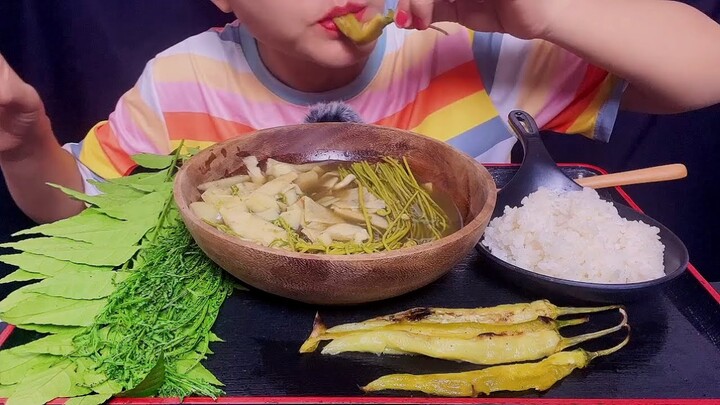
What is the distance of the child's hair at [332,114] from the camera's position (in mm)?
1316

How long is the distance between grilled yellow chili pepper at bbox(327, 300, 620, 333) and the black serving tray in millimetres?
29

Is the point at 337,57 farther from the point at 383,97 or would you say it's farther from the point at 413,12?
the point at 383,97

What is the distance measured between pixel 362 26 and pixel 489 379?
71 cm

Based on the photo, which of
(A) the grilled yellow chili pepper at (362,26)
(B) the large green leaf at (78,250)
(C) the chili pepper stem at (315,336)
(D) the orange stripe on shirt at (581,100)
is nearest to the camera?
(C) the chili pepper stem at (315,336)

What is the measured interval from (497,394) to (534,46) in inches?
38.3

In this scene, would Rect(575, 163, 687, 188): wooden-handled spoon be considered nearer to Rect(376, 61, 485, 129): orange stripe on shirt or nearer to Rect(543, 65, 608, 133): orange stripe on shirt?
Rect(543, 65, 608, 133): orange stripe on shirt

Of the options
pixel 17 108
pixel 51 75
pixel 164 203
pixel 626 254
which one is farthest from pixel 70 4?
pixel 626 254

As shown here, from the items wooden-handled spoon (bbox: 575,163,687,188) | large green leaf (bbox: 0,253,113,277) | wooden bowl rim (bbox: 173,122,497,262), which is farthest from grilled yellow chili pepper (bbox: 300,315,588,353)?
wooden-handled spoon (bbox: 575,163,687,188)

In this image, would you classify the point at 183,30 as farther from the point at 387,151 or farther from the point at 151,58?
the point at 387,151

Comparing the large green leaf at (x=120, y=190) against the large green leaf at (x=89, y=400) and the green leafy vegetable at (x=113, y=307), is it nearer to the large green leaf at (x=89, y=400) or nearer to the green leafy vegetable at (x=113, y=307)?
the green leafy vegetable at (x=113, y=307)

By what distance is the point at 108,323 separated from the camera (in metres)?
0.74

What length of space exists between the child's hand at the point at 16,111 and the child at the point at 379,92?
13mm

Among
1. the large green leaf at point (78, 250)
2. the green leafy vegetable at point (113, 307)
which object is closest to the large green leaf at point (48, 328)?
the green leafy vegetable at point (113, 307)

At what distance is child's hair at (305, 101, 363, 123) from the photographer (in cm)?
132
